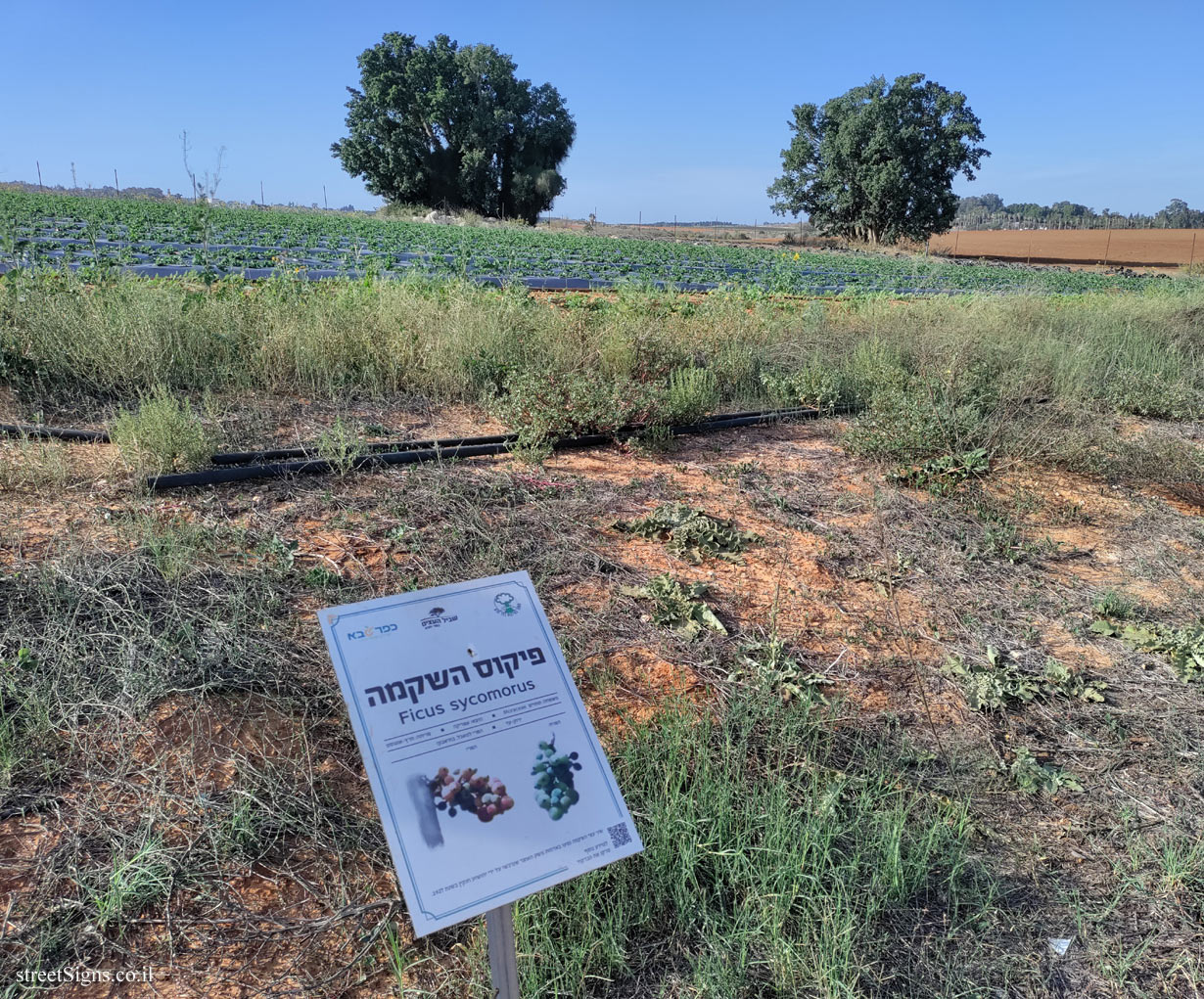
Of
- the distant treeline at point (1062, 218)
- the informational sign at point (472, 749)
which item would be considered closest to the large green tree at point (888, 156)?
the distant treeline at point (1062, 218)

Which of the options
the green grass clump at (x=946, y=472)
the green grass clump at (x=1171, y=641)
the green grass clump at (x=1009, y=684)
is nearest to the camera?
the green grass clump at (x=1009, y=684)

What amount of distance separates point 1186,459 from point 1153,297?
8546 millimetres

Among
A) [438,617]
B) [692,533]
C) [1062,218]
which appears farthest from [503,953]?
[1062,218]

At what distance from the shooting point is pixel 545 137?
4134cm

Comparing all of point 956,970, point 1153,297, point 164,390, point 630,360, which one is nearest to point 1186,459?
point 630,360

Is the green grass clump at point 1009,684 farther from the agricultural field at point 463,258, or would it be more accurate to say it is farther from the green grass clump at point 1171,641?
the agricultural field at point 463,258

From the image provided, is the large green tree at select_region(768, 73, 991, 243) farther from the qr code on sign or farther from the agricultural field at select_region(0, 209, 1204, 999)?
the qr code on sign

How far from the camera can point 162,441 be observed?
4238mm

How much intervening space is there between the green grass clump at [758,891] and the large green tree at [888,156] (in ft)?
125

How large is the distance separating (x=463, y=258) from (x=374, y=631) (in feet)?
34.3

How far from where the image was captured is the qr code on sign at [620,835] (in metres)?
1.54

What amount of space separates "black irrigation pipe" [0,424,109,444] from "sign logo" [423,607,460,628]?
4.04 m

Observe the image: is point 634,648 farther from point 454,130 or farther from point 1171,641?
point 454,130

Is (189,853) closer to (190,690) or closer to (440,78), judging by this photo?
(190,690)
